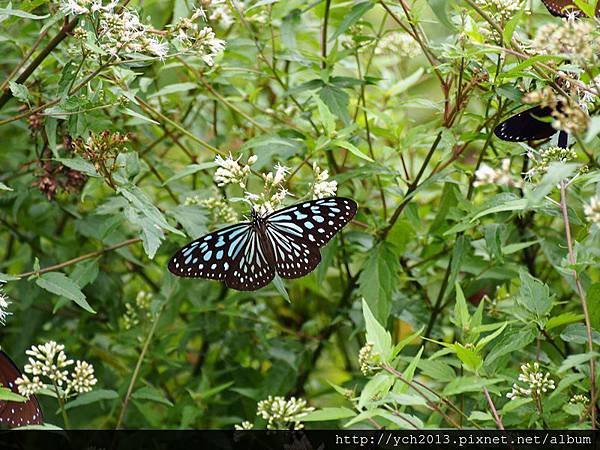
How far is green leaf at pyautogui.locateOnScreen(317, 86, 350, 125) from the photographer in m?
2.43

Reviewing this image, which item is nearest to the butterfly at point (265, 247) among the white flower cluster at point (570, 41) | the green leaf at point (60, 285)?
the green leaf at point (60, 285)

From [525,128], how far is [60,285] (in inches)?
46.8

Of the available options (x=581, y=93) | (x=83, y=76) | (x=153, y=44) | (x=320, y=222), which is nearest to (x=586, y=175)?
(x=581, y=93)

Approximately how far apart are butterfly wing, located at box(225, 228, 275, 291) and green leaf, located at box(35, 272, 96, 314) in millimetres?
369

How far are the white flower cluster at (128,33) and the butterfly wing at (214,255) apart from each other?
0.43 metres

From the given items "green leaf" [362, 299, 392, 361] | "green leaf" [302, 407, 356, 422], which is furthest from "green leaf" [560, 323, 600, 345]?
"green leaf" [302, 407, 356, 422]

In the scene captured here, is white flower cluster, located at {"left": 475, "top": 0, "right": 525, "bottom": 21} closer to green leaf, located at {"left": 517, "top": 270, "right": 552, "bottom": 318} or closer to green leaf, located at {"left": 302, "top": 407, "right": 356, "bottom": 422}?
green leaf, located at {"left": 517, "top": 270, "right": 552, "bottom": 318}

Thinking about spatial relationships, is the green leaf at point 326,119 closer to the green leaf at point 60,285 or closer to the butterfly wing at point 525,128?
the butterfly wing at point 525,128

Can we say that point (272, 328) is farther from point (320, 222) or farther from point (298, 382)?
point (320, 222)

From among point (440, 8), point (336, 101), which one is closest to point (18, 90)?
point (336, 101)

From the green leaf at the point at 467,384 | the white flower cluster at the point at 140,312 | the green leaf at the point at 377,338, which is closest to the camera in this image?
the green leaf at the point at 467,384

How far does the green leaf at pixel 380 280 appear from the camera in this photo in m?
2.33

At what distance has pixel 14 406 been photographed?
2004 millimetres

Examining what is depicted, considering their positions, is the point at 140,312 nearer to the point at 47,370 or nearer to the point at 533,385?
the point at 47,370
